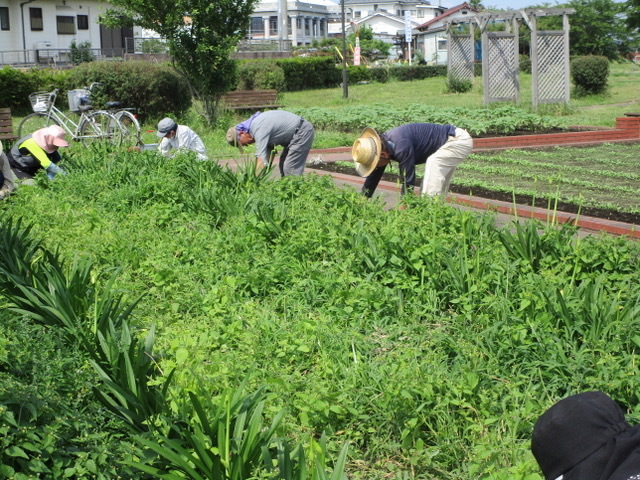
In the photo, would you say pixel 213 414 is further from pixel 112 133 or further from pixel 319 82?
pixel 319 82

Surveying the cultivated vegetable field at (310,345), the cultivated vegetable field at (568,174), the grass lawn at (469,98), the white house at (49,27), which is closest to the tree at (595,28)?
the grass lawn at (469,98)

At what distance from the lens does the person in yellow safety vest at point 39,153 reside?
10414mm

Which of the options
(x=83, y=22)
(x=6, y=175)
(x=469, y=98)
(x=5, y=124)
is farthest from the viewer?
(x=83, y=22)

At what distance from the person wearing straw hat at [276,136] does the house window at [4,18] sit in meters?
46.5

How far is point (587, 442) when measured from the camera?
2230 mm

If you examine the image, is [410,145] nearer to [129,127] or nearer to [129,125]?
[129,127]

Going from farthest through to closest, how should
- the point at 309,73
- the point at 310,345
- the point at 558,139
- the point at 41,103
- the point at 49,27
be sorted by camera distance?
1. the point at 49,27
2. the point at 309,73
3. the point at 558,139
4. the point at 41,103
5. the point at 310,345

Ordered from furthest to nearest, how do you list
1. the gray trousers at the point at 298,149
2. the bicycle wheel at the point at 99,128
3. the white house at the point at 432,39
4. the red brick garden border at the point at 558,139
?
the white house at the point at 432,39 < the red brick garden border at the point at 558,139 < the bicycle wheel at the point at 99,128 < the gray trousers at the point at 298,149

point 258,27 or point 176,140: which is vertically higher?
point 258,27

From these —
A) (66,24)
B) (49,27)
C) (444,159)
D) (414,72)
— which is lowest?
(444,159)

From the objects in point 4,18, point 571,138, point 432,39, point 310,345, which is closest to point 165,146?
point 310,345

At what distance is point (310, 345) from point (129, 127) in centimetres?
1292

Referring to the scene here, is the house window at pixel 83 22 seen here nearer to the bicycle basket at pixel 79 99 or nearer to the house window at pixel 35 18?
the house window at pixel 35 18

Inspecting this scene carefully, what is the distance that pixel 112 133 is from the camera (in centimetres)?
1595
